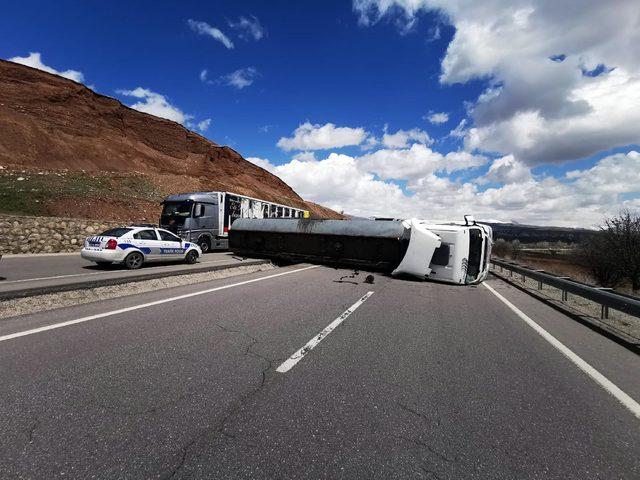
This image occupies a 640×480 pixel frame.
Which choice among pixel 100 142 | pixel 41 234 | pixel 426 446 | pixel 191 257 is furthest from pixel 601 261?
pixel 100 142

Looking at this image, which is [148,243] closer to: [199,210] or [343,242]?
[199,210]

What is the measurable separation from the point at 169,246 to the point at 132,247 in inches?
66.5

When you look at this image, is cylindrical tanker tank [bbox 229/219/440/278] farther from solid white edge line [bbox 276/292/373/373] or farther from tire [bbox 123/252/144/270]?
solid white edge line [bbox 276/292/373/373]

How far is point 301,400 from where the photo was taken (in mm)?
3510

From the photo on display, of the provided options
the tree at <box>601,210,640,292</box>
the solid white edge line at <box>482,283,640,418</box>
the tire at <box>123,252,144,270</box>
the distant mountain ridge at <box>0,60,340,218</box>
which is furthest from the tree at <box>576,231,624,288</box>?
the distant mountain ridge at <box>0,60,340,218</box>

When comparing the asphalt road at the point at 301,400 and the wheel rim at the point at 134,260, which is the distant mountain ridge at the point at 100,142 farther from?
the asphalt road at the point at 301,400

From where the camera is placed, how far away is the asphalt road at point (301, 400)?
2619 millimetres

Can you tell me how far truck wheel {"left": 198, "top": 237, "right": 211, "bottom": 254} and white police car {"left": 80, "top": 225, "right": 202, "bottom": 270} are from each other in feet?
16.6

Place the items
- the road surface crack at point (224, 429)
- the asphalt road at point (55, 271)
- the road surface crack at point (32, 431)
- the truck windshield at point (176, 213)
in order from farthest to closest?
1. the truck windshield at point (176, 213)
2. the asphalt road at point (55, 271)
3. the road surface crack at point (32, 431)
4. the road surface crack at point (224, 429)

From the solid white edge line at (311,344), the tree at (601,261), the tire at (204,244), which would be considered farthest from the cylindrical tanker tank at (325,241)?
the tree at (601,261)

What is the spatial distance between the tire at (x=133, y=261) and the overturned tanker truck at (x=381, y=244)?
5.64 meters

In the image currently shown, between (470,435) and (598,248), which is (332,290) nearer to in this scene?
(470,435)

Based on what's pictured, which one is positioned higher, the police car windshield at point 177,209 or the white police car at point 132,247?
the police car windshield at point 177,209

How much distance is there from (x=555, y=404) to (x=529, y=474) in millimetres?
1383
